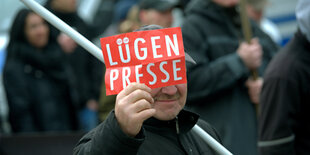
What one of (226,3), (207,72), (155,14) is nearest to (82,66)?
(155,14)

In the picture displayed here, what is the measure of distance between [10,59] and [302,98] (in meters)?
3.45

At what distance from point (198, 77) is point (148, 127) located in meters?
2.16

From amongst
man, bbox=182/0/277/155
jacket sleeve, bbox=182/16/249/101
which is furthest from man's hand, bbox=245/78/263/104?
jacket sleeve, bbox=182/16/249/101

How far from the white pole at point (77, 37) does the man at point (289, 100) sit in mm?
1011

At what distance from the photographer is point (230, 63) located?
16.7 feet

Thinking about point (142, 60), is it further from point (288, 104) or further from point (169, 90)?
point (288, 104)

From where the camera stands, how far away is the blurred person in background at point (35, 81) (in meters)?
6.36

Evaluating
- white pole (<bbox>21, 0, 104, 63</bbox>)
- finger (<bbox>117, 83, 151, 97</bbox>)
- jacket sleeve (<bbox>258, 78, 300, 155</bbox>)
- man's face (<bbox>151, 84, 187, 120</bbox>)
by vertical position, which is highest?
white pole (<bbox>21, 0, 104, 63</bbox>)

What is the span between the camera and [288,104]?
3.97 metres

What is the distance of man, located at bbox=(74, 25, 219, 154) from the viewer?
2523 millimetres

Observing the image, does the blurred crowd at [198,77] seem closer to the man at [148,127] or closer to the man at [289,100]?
the man at [289,100]

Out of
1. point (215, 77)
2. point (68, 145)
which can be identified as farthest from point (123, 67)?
point (68, 145)

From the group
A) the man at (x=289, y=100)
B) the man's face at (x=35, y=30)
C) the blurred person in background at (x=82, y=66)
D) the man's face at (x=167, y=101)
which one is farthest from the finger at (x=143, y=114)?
the blurred person in background at (x=82, y=66)

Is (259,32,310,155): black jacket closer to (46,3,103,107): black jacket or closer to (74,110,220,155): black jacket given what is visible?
(74,110,220,155): black jacket
